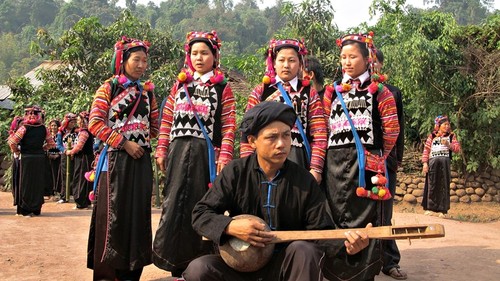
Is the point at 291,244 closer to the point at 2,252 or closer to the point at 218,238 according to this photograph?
the point at 218,238

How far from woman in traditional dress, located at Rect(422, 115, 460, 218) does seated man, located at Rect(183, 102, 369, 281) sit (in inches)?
329

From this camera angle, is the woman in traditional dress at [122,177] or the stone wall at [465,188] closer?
the woman in traditional dress at [122,177]

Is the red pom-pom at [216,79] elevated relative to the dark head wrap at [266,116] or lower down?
elevated

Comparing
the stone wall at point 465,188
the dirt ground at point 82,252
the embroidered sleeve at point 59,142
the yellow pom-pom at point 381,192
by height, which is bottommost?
the dirt ground at point 82,252

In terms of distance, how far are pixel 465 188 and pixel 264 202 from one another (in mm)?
12427

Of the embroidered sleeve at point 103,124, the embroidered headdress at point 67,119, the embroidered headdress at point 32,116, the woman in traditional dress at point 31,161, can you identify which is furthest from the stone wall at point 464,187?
the embroidered sleeve at point 103,124

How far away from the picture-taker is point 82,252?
6.59 m

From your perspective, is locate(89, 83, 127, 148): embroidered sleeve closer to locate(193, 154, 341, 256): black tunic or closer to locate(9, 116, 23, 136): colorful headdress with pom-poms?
locate(193, 154, 341, 256): black tunic

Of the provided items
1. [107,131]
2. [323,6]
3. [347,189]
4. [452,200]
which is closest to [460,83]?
[452,200]

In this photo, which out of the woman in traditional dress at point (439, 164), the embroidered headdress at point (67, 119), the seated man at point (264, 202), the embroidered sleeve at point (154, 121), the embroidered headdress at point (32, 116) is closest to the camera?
the seated man at point (264, 202)

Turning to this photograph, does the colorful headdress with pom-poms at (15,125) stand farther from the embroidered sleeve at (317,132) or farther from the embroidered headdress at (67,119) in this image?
the embroidered sleeve at (317,132)

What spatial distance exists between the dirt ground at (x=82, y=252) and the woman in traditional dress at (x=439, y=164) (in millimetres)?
1414

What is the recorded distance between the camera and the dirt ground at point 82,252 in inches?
214

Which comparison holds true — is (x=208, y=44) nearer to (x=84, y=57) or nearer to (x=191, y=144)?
(x=191, y=144)
